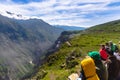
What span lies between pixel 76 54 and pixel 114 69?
35.2 m

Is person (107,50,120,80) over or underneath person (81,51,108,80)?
underneath

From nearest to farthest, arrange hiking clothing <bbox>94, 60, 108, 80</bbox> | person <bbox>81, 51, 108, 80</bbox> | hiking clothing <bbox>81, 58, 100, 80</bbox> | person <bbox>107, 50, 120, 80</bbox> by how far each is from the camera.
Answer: hiking clothing <bbox>81, 58, 100, 80</bbox>
person <bbox>81, 51, 108, 80</bbox>
hiking clothing <bbox>94, 60, 108, 80</bbox>
person <bbox>107, 50, 120, 80</bbox>

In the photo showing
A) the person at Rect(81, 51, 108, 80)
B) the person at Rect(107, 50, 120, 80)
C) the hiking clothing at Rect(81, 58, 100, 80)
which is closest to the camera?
the hiking clothing at Rect(81, 58, 100, 80)

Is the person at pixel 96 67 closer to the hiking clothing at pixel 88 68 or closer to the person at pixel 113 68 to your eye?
the hiking clothing at pixel 88 68

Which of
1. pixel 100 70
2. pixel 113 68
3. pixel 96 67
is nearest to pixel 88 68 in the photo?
pixel 96 67

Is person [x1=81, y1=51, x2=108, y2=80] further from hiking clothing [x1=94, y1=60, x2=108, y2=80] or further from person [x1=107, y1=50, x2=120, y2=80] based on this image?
person [x1=107, y1=50, x2=120, y2=80]

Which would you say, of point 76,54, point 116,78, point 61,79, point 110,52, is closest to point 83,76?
point 116,78

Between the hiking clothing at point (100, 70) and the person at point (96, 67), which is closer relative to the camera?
the person at point (96, 67)

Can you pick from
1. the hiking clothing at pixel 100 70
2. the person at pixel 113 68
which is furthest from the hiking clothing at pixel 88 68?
the person at pixel 113 68

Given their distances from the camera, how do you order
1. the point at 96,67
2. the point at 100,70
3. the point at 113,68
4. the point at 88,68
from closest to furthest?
1. the point at 88,68
2. the point at 96,67
3. the point at 100,70
4. the point at 113,68

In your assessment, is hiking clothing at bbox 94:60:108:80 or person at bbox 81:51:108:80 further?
hiking clothing at bbox 94:60:108:80

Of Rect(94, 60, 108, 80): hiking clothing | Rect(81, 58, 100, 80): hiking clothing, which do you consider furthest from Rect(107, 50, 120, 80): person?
Rect(81, 58, 100, 80): hiking clothing

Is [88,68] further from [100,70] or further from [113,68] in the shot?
[113,68]

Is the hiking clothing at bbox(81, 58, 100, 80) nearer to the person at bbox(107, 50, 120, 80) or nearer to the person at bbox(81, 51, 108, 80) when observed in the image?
the person at bbox(81, 51, 108, 80)
